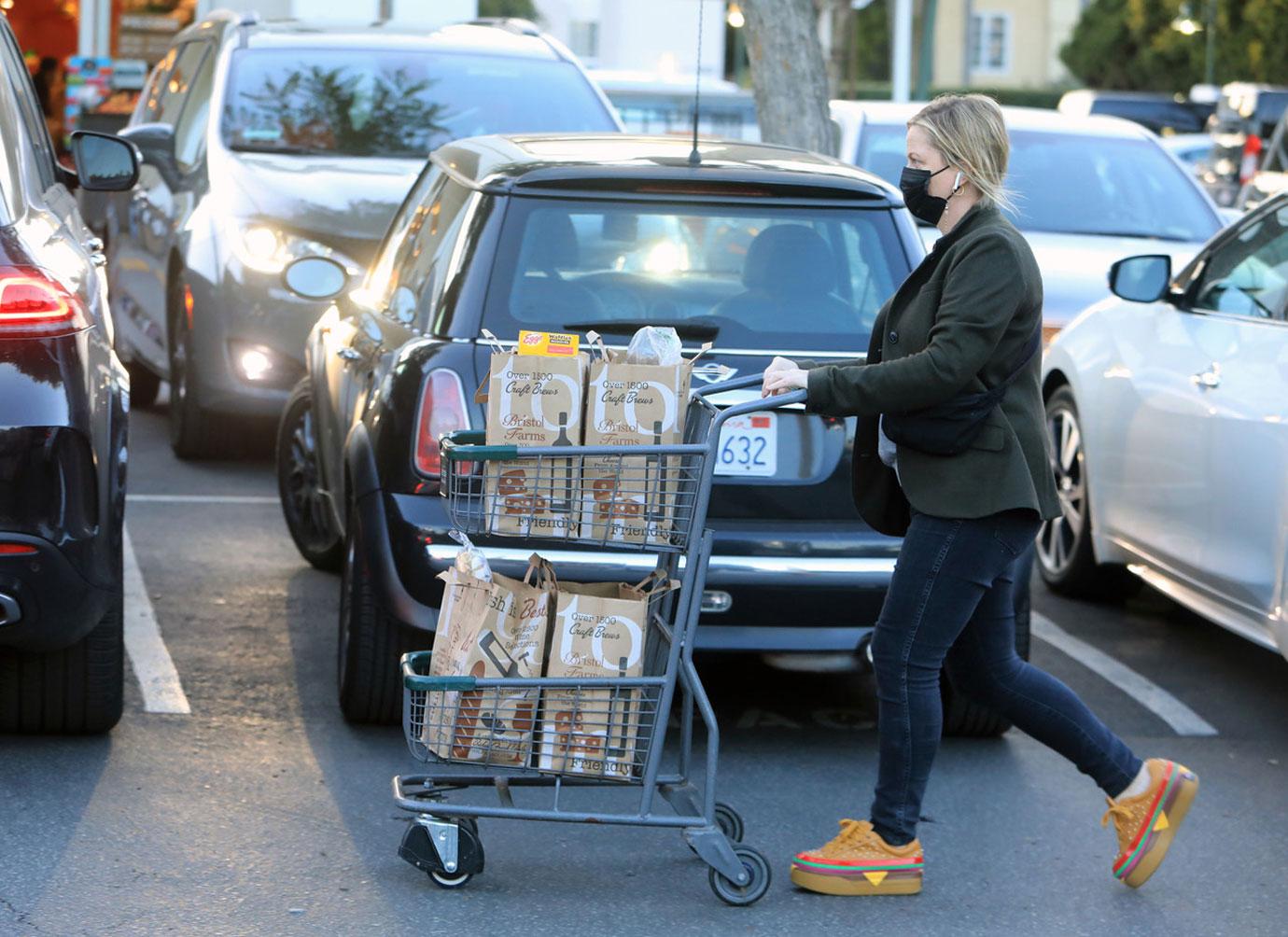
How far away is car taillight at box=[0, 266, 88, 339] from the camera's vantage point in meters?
4.52

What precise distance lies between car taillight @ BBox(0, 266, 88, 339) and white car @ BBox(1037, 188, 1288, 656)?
3201 mm

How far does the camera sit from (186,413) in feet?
30.6

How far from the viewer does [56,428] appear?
14.9 ft

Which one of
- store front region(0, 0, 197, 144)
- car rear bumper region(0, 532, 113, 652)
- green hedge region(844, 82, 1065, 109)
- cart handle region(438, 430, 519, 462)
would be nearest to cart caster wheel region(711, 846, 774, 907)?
cart handle region(438, 430, 519, 462)

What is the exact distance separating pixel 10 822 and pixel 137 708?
40.7 inches

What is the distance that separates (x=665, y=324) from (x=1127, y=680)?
2193 mm

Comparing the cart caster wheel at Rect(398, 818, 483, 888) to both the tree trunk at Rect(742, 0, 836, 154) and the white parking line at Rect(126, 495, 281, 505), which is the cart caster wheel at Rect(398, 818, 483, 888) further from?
the tree trunk at Rect(742, 0, 836, 154)

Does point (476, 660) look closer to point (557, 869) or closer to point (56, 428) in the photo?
point (557, 869)

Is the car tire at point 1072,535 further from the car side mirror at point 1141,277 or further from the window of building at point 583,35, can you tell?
the window of building at point 583,35

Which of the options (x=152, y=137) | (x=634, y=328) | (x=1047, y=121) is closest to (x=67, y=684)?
(x=634, y=328)

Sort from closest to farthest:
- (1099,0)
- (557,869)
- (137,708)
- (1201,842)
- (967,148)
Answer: (967,148)
(557,869)
(1201,842)
(137,708)
(1099,0)

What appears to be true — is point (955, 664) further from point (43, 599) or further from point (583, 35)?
point (583, 35)

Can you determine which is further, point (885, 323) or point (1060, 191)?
point (1060, 191)

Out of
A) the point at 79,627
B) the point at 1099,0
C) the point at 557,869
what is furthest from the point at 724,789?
the point at 1099,0
